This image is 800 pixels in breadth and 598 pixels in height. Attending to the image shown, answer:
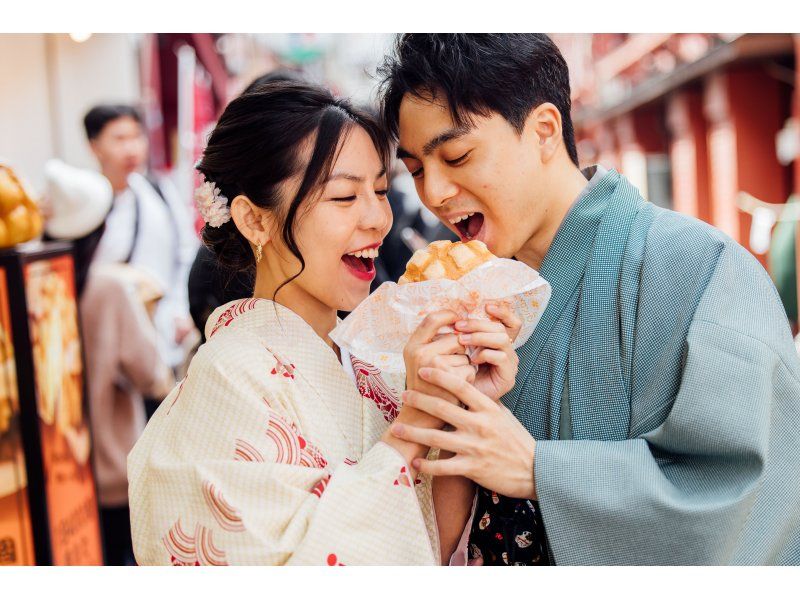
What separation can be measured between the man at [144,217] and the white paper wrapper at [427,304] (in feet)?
10.2

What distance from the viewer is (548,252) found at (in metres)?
2.25

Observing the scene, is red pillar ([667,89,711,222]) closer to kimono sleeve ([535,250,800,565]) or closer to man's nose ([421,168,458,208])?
man's nose ([421,168,458,208])

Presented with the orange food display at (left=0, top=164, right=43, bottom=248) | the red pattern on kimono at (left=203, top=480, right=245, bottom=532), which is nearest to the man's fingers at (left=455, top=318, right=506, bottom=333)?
the red pattern on kimono at (left=203, top=480, right=245, bottom=532)

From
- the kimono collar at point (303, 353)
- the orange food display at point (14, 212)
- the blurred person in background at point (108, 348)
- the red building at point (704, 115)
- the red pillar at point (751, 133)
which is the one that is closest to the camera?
the kimono collar at point (303, 353)

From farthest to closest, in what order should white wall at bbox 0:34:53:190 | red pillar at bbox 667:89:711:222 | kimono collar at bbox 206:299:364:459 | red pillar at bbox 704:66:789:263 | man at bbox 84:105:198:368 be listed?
red pillar at bbox 667:89:711:222 < red pillar at bbox 704:66:789:263 < man at bbox 84:105:198:368 < white wall at bbox 0:34:53:190 < kimono collar at bbox 206:299:364:459

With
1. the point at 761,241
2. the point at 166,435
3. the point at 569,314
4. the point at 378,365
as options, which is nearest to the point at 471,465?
the point at 378,365

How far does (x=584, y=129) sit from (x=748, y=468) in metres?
15.0

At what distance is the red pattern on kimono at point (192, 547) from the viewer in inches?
73.4

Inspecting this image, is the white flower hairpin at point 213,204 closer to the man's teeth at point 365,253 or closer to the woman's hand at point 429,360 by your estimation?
the man's teeth at point 365,253

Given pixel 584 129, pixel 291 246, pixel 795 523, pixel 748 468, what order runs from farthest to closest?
1. pixel 584 129
2. pixel 291 246
3. pixel 795 523
4. pixel 748 468

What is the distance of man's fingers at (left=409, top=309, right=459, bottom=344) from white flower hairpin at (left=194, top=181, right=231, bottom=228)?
68cm

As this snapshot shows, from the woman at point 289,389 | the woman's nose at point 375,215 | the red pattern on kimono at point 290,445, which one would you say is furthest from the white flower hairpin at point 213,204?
the red pattern on kimono at point 290,445

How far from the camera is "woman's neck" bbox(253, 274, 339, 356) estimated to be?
226cm

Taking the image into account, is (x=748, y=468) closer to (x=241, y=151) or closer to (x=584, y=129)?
(x=241, y=151)
